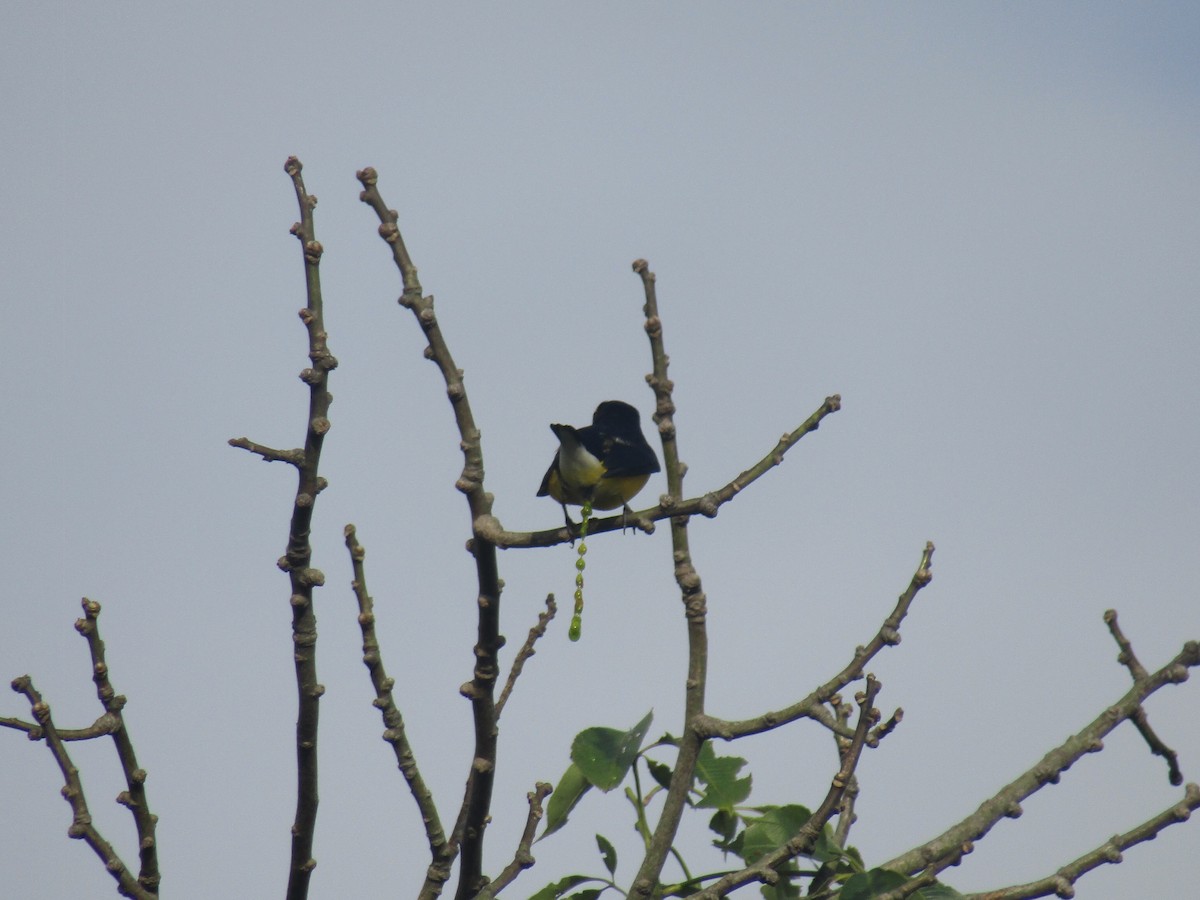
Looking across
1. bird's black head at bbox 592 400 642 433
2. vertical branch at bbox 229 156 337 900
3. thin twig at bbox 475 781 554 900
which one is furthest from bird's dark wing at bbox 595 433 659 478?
vertical branch at bbox 229 156 337 900

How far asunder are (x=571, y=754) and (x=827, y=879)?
690mm

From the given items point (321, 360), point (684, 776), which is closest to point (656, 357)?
point (321, 360)

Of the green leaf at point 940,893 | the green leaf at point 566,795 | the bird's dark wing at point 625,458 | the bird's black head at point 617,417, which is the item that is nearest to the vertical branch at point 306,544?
the green leaf at point 566,795

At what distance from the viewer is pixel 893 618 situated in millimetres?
3039

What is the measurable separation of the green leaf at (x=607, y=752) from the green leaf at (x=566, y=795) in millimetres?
107

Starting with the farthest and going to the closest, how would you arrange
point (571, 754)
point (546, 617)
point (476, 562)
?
point (546, 617)
point (571, 754)
point (476, 562)

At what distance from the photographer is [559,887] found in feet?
10.8

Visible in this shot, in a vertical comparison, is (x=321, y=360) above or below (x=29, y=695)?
above

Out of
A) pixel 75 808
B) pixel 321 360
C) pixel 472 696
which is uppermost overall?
pixel 321 360

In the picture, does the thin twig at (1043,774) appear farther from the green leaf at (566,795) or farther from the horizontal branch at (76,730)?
the horizontal branch at (76,730)

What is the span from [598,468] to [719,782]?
5.26 feet

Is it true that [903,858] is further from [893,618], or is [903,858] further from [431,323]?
[431,323]

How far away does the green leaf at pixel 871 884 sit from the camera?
9.55ft

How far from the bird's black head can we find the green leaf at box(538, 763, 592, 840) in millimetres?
2415
